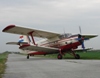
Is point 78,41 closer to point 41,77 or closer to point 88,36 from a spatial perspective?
point 88,36

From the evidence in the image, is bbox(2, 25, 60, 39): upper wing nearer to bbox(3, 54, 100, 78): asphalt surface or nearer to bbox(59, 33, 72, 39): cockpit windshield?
bbox(59, 33, 72, 39): cockpit windshield

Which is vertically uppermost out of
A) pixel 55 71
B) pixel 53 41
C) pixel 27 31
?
pixel 27 31

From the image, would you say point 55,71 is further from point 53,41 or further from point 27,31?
point 53,41

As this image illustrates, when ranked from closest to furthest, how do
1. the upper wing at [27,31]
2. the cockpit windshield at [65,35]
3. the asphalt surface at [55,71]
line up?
the asphalt surface at [55,71] < the upper wing at [27,31] < the cockpit windshield at [65,35]

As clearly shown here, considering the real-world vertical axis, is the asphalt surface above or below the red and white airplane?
below

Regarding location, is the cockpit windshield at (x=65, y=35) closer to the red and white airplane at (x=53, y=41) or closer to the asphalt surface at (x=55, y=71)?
the red and white airplane at (x=53, y=41)

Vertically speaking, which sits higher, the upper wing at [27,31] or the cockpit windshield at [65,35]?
the upper wing at [27,31]

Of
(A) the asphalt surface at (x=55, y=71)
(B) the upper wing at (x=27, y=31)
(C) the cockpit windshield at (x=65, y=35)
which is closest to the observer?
(A) the asphalt surface at (x=55, y=71)

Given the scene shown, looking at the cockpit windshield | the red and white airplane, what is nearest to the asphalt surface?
the red and white airplane

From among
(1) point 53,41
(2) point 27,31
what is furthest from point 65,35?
(2) point 27,31

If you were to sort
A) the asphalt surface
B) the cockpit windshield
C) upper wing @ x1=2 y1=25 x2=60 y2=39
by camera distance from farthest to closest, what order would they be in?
1. the cockpit windshield
2. upper wing @ x1=2 y1=25 x2=60 y2=39
3. the asphalt surface

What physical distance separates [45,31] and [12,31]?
3.44 m

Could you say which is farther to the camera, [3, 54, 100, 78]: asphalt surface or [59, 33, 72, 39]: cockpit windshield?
[59, 33, 72, 39]: cockpit windshield

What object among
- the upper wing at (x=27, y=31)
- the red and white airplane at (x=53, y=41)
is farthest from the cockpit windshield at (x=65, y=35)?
the upper wing at (x=27, y=31)
